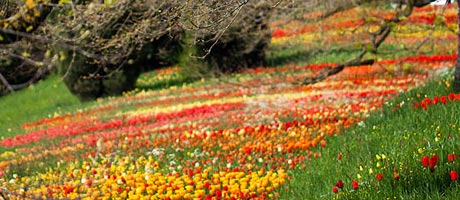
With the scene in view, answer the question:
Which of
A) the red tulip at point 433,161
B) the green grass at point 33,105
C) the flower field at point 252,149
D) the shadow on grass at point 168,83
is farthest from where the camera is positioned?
the shadow on grass at point 168,83

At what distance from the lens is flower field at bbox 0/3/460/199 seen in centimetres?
535

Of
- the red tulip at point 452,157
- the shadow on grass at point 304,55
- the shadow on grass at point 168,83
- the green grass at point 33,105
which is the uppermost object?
the red tulip at point 452,157

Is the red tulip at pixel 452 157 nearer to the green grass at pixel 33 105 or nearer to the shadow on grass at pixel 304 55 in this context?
the green grass at pixel 33 105

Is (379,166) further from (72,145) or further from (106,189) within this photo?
(72,145)

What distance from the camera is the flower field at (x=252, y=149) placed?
5348 mm

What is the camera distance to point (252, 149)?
7.88 meters

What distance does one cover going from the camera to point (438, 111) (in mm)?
7023

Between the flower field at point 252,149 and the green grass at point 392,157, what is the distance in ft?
0.05

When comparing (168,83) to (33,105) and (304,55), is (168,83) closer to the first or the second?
(304,55)

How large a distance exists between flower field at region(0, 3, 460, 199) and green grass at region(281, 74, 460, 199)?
0.05 feet

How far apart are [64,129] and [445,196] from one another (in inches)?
419

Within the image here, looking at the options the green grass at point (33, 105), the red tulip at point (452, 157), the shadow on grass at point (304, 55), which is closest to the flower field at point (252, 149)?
the red tulip at point (452, 157)

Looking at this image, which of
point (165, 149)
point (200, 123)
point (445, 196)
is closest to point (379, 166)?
point (445, 196)

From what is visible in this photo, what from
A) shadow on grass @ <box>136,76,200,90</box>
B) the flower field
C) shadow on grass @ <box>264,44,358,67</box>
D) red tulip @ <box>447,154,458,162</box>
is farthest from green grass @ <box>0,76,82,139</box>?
red tulip @ <box>447,154,458,162</box>
